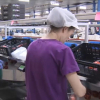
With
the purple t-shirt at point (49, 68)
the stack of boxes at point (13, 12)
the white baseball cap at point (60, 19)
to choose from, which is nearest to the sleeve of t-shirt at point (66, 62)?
the purple t-shirt at point (49, 68)

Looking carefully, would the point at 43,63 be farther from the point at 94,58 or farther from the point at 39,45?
the point at 94,58

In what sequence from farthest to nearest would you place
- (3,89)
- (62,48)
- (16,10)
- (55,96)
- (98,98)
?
(16,10) → (3,89) → (98,98) → (55,96) → (62,48)

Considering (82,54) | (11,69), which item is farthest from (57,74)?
(11,69)

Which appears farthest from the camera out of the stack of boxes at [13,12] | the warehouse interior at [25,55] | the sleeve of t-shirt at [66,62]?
the stack of boxes at [13,12]

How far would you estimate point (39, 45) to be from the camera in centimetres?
101

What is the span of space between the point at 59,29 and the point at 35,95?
458 mm

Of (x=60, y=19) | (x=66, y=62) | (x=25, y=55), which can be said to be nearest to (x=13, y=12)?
(x=25, y=55)

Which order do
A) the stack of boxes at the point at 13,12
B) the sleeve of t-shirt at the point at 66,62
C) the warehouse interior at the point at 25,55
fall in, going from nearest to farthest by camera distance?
the sleeve of t-shirt at the point at 66,62 → the warehouse interior at the point at 25,55 → the stack of boxes at the point at 13,12

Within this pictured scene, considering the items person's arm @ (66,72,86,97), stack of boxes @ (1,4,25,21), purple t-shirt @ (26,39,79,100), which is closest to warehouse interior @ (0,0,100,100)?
stack of boxes @ (1,4,25,21)

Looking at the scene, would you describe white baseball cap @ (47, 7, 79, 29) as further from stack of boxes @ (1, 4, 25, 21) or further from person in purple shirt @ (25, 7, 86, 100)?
stack of boxes @ (1, 4, 25, 21)

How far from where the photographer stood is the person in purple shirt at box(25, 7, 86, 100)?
95 centimetres

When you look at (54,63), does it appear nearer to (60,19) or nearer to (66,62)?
(66,62)

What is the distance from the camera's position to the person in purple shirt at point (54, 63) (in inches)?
37.4

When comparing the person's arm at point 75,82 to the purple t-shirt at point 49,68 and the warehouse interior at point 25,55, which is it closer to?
the purple t-shirt at point 49,68
